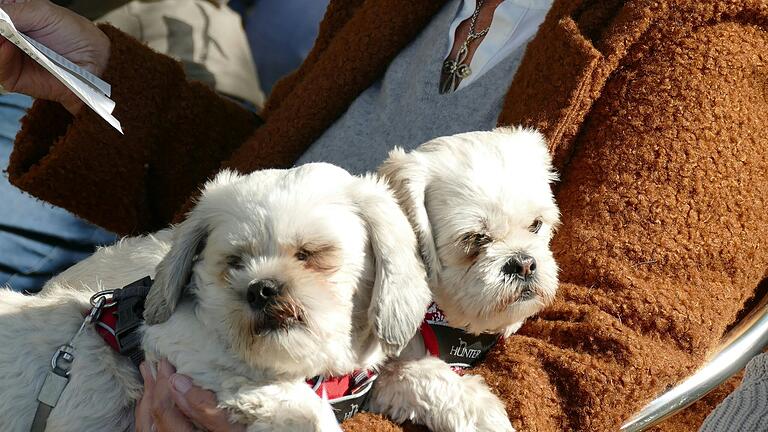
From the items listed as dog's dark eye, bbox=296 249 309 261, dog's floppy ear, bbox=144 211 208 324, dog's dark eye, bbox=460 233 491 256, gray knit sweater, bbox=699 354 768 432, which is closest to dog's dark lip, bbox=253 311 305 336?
dog's dark eye, bbox=296 249 309 261

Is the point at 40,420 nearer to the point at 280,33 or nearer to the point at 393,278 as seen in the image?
the point at 393,278

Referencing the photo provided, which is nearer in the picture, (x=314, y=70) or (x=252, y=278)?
(x=252, y=278)

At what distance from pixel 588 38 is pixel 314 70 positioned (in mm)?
965

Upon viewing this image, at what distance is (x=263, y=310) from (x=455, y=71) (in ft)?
3.37

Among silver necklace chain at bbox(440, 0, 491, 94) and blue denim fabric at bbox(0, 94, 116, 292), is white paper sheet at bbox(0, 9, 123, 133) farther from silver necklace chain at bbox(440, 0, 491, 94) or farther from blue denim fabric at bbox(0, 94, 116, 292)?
blue denim fabric at bbox(0, 94, 116, 292)

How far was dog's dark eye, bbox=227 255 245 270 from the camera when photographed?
146 cm

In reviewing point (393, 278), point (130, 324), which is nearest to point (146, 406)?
point (130, 324)

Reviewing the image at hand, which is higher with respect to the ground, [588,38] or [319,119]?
[588,38]

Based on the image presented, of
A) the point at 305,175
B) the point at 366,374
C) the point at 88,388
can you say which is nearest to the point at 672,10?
the point at 305,175

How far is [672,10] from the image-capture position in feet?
5.85

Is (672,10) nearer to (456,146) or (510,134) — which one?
(510,134)

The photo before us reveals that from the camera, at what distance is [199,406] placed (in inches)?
58.5

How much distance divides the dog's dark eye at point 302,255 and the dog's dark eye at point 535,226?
0.47m

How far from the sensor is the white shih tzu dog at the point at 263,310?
141cm
